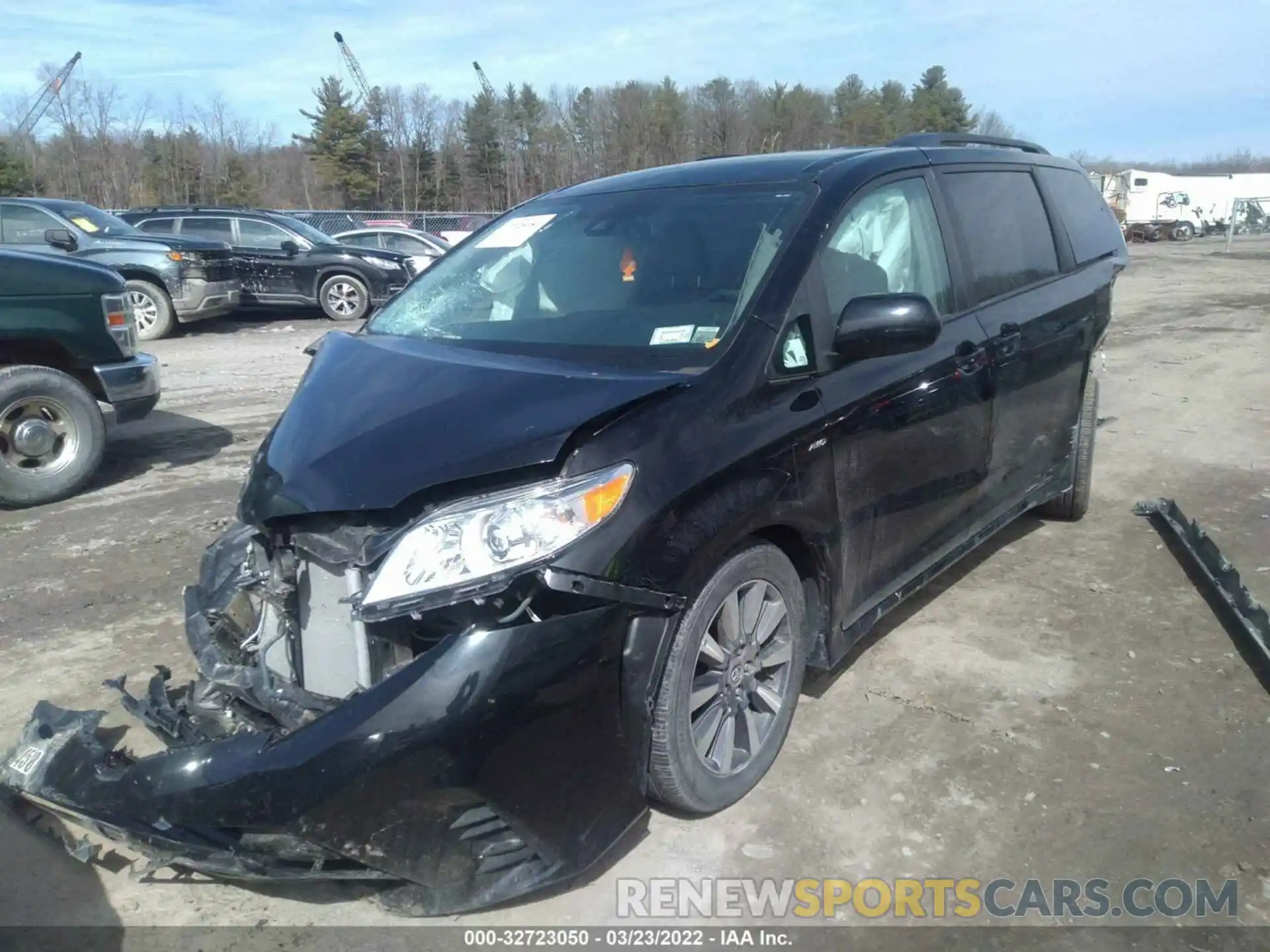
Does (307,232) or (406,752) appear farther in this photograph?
(307,232)

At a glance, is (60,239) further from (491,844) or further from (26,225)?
(491,844)

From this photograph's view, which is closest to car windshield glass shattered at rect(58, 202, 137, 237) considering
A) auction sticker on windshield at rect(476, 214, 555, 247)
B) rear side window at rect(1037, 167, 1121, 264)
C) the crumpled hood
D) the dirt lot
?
the dirt lot

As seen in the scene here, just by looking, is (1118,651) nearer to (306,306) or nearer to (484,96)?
(306,306)

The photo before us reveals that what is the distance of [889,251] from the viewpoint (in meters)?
3.77

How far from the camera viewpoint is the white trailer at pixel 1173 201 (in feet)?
151

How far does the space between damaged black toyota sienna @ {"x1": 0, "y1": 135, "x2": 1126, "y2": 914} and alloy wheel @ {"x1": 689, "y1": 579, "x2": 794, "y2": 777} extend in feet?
0.04

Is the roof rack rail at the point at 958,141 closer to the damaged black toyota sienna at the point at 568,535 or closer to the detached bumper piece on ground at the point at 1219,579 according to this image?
the damaged black toyota sienna at the point at 568,535

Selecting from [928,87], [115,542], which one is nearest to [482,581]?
[115,542]

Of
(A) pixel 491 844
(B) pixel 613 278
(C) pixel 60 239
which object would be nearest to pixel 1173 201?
(C) pixel 60 239

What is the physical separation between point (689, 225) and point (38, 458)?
4.54m

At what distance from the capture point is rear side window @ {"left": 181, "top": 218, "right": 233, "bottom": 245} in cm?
1567

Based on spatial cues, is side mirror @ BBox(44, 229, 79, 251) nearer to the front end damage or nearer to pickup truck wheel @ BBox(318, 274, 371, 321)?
pickup truck wheel @ BBox(318, 274, 371, 321)

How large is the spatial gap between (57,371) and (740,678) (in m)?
4.95

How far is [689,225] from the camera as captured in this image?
3588 mm
